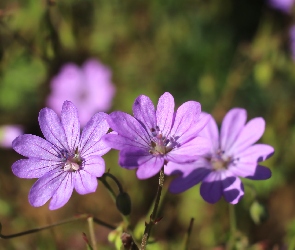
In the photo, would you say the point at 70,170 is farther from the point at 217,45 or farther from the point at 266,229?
the point at 217,45

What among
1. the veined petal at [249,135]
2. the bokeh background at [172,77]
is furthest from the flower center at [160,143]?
the bokeh background at [172,77]

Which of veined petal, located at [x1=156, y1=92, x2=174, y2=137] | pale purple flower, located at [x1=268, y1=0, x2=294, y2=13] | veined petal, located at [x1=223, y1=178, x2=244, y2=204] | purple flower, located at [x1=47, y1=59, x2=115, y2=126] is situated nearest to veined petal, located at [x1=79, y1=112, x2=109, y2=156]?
veined petal, located at [x1=156, y1=92, x2=174, y2=137]

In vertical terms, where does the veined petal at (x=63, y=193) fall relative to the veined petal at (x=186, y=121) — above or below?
below

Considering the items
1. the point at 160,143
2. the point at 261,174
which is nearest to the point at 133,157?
the point at 160,143

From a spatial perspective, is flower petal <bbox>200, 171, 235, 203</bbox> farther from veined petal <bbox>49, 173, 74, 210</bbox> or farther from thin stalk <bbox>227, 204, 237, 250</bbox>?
veined petal <bbox>49, 173, 74, 210</bbox>

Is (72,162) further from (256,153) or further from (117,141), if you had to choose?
(256,153)

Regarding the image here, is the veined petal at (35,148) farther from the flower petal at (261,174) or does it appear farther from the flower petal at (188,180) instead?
the flower petal at (261,174)
